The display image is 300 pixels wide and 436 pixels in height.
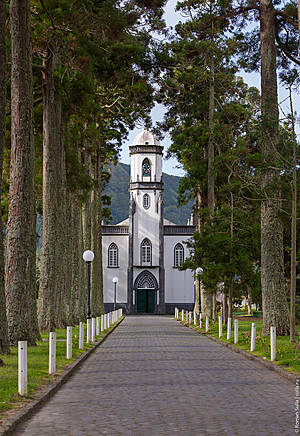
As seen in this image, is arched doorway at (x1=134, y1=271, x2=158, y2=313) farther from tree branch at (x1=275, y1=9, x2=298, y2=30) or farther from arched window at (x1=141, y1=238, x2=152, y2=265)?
tree branch at (x1=275, y1=9, x2=298, y2=30)

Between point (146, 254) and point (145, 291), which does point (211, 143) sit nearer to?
point (146, 254)

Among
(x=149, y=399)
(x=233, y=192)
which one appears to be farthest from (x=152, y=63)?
(x=149, y=399)

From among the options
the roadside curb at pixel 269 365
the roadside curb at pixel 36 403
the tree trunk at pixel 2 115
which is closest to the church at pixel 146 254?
the roadside curb at pixel 269 365

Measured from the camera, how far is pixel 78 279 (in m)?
34.5

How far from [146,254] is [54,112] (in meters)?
54.9

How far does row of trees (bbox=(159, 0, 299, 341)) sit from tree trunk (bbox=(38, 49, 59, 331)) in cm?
621

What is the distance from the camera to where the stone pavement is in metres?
8.05

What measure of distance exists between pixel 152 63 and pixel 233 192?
8334mm

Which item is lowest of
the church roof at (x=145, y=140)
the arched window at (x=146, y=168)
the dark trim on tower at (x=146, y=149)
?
the arched window at (x=146, y=168)

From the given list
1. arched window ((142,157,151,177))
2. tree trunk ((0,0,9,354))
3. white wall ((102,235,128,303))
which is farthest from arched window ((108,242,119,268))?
tree trunk ((0,0,9,354))

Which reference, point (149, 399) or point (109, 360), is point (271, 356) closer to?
point (109, 360)

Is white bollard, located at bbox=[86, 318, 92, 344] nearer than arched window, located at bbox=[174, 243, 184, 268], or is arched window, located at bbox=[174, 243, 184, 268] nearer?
white bollard, located at bbox=[86, 318, 92, 344]

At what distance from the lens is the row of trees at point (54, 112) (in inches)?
713

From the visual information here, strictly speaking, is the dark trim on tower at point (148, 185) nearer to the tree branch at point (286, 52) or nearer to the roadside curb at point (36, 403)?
the tree branch at point (286, 52)
